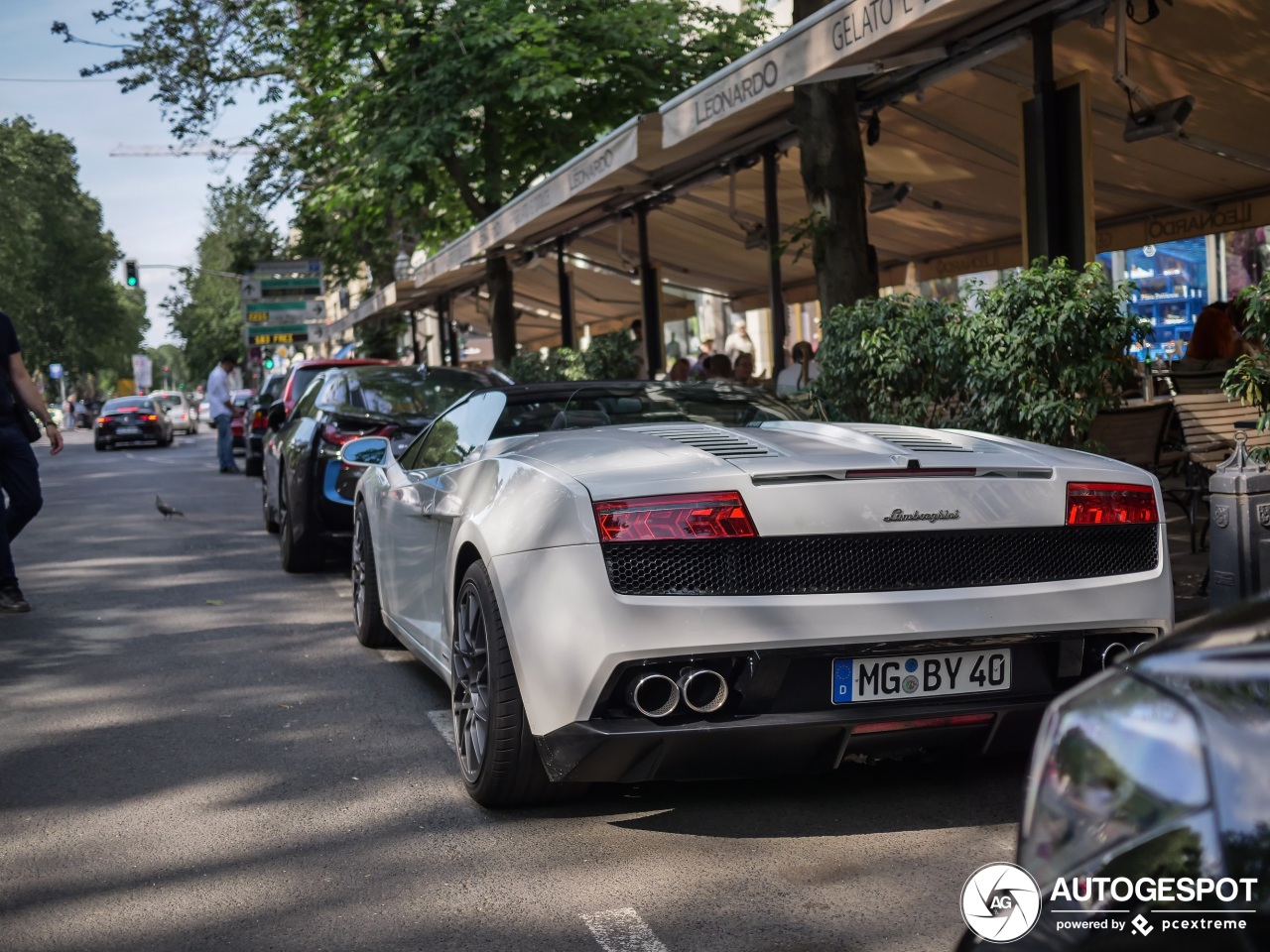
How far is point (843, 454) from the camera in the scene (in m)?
4.27

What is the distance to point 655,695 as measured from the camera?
153 inches

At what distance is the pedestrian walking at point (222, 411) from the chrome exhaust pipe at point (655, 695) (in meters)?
21.8

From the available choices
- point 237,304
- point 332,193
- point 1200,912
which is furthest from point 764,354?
point 237,304

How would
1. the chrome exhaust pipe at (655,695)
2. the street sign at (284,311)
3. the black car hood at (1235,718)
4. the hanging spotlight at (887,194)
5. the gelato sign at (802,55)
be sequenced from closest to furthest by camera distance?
the black car hood at (1235,718) → the chrome exhaust pipe at (655,695) → the gelato sign at (802,55) → the hanging spotlight at (887,194) → the street sign at (284,311)

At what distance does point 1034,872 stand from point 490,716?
8.52 ft

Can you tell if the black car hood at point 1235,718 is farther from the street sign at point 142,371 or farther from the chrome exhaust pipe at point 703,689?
the street sign at point 142,371

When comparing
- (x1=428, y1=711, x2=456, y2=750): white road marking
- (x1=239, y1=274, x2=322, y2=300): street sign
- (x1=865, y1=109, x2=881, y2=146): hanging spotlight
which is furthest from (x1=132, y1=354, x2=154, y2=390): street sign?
(x1=428, y1=711, x2=456, y2=750): white road marking

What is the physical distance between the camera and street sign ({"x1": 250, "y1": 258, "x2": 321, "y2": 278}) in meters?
41.8

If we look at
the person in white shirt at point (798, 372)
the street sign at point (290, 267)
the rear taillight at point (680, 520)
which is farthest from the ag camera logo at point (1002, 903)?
the street sign at point (290, 267)

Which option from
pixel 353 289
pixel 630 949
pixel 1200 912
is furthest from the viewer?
pixel 353 289

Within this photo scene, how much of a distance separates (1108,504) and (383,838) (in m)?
2.28

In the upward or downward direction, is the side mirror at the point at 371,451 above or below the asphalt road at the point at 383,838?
above

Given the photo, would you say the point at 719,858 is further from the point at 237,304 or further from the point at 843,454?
the point at 237,304

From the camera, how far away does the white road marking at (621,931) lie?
11.0 feet
